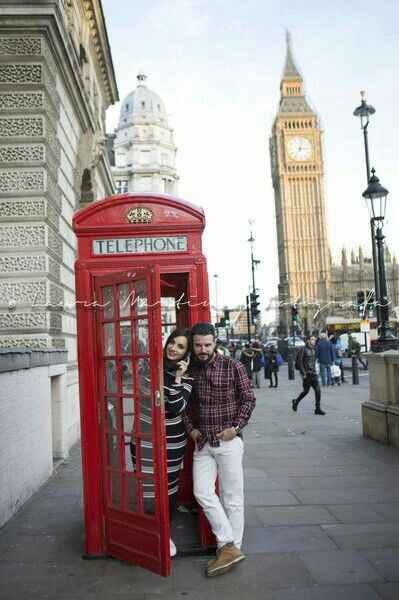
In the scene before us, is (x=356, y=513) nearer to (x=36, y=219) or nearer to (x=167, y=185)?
(x=36, y=219)

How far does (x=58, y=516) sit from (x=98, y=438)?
5.34ft

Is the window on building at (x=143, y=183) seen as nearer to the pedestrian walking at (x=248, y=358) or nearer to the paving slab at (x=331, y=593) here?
the pedestrian walking at (x=248, y=358)

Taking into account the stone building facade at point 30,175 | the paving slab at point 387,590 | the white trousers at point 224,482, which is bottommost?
the paving slab at point 387,590

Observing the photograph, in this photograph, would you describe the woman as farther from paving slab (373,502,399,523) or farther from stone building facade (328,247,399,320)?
stone building facade (328,247,399,320)

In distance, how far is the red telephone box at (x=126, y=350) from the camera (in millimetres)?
4309

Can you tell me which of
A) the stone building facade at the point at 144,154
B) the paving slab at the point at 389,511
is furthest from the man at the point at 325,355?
the stone building facade at the point at 144,154

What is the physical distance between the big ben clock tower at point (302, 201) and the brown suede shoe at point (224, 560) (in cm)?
10493

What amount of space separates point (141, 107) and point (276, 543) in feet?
302

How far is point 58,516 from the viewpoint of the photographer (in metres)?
5.98

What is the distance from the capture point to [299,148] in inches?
4326

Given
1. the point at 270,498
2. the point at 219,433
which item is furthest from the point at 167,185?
the point at 219,433

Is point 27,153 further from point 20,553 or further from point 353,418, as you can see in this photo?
point 353,418

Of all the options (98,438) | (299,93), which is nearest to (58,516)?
(98,438)

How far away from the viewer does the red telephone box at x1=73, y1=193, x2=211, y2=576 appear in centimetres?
431
